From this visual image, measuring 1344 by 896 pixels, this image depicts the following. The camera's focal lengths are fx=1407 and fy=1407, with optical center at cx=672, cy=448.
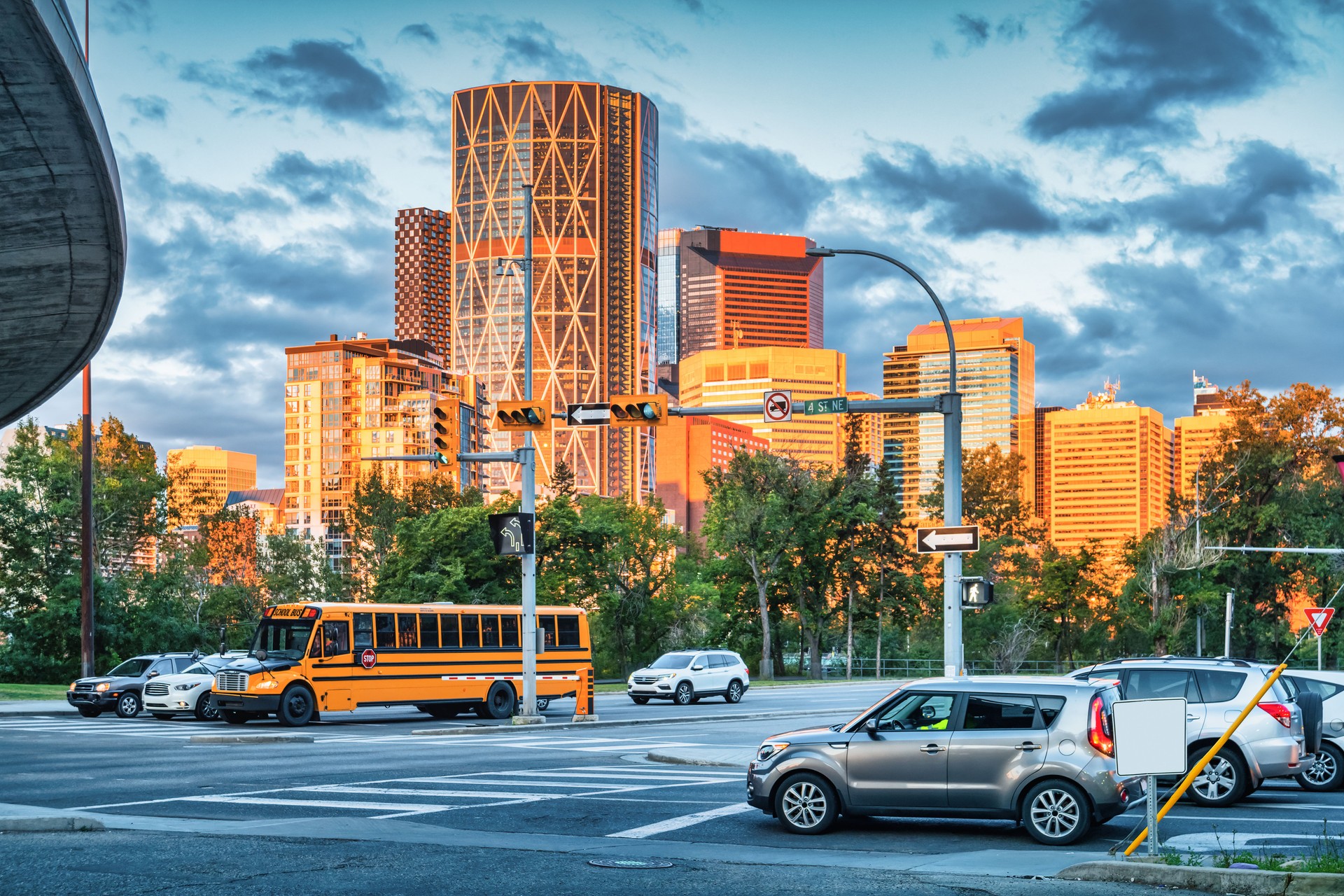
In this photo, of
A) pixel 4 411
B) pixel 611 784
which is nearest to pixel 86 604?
pixel 4 411

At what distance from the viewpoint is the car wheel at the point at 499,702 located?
3566 centimetres

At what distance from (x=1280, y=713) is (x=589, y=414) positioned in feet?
51.8

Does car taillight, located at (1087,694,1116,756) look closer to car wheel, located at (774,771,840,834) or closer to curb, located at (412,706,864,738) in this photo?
car wheel, located at (774,771,840,834)

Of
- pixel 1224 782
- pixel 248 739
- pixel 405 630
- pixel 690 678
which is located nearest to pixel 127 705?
pixel 405 630

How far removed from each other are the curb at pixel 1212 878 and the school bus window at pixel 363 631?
25025 millimetres

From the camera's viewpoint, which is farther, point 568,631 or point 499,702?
point 568,631

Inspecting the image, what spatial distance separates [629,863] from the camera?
11.5m

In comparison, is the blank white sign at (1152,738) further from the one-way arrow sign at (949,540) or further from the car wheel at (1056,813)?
the one-way arrow sign at (949,540)

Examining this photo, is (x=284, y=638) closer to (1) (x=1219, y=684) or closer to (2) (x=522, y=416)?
(2) (x=522, y=416)

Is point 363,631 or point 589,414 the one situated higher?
point 589,414

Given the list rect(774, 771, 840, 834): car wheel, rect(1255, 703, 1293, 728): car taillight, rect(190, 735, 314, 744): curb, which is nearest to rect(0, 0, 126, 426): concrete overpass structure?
rect(190, 735, 314, 744): curb

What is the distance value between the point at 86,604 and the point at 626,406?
87.1 feet

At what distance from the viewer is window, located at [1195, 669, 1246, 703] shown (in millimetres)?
16250

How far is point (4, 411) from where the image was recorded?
29.5m
